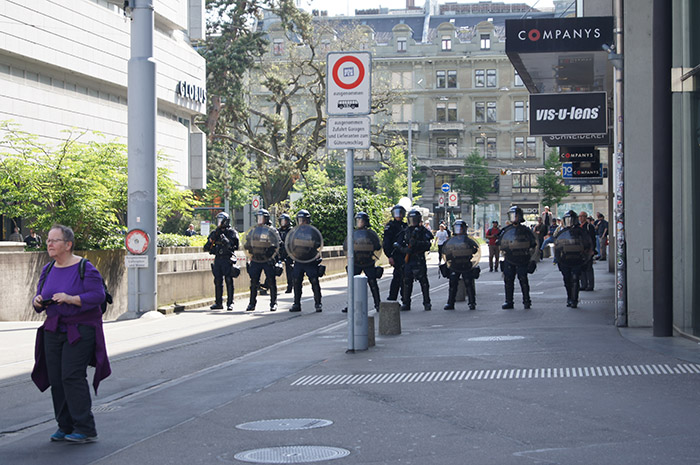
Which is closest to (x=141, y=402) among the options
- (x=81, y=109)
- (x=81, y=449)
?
(x=81, y=449)

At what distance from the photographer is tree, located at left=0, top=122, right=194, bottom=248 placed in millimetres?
19094

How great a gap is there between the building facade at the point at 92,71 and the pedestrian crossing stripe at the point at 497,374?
769 inches

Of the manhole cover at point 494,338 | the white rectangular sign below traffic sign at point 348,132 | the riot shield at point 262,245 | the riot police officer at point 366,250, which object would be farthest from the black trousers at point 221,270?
the white rectangular sign below traffic sign at point 348,132

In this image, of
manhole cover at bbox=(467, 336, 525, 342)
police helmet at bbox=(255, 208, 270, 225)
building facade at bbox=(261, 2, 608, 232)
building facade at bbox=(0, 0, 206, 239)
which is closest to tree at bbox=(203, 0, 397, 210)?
building facade at bbox=(0, 0, 206, 239)

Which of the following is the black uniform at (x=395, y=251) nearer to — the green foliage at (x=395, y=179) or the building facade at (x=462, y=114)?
the green foliage at (x=395, y=179)

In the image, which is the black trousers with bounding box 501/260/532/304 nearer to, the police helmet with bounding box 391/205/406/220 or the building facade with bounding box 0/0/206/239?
the police helmet with bounding box 391/205/406/220

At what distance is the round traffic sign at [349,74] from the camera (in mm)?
11695

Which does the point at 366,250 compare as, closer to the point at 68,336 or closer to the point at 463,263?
the point at 463,263

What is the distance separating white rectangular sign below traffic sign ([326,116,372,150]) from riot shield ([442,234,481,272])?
7.56 m

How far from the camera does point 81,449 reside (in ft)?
22.8

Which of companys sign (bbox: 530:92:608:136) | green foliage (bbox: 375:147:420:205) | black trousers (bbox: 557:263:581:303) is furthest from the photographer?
green foliage (bbox: 375:147:420:205)

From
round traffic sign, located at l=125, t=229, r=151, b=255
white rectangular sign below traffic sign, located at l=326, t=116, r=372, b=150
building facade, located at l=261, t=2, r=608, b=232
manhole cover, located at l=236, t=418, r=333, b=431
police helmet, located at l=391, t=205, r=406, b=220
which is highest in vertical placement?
building facade, located at l=261, t=2, r=608, b=232

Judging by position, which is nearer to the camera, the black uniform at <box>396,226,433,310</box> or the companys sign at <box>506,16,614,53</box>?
the companys sign at <box>506,16,614,53</box>

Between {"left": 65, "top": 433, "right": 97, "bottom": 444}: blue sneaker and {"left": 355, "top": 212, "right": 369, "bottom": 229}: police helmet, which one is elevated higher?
{"left": 355, "top": 212, "right": 369, "bottom": 229}: police helmet
